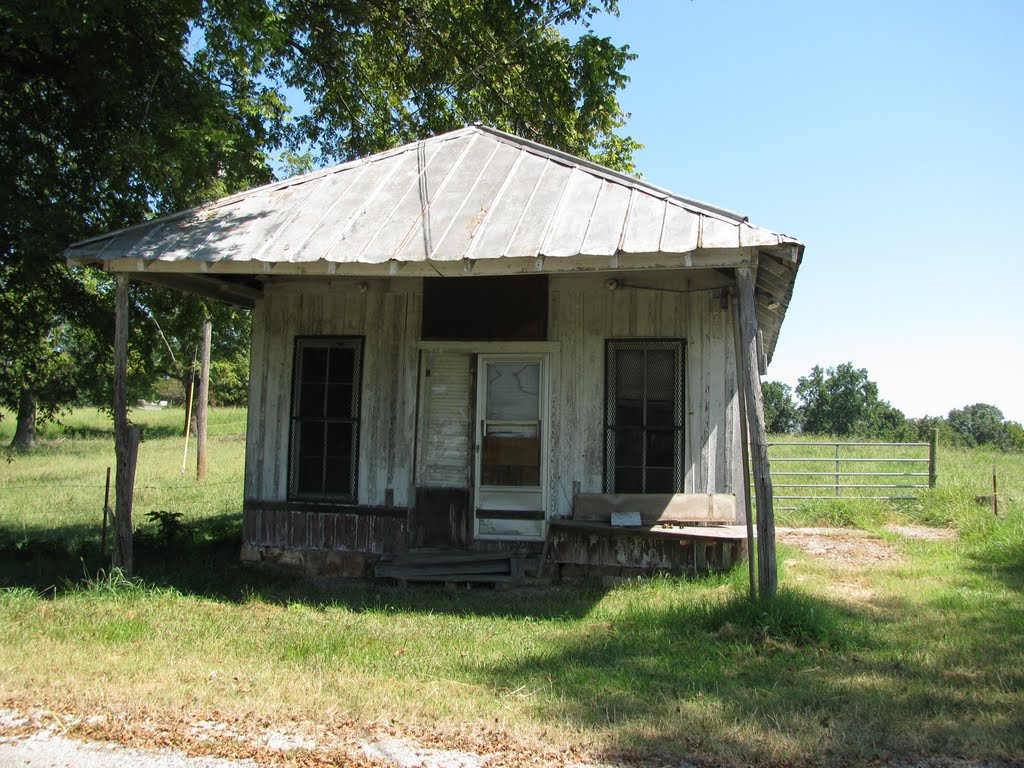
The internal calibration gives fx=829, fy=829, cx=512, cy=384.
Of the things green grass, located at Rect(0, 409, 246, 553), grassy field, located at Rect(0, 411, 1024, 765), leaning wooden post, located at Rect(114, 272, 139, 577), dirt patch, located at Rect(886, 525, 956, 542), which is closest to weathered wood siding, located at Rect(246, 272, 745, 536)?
grassy field, located at Rect(0, 411, 1024, 765)

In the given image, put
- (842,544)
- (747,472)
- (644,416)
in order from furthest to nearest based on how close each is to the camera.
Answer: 1. (842,544)
2. (644,416)
3. (747,472)

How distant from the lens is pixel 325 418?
29.4ft

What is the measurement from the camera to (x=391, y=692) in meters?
4.98

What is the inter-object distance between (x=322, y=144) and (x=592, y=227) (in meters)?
10.3

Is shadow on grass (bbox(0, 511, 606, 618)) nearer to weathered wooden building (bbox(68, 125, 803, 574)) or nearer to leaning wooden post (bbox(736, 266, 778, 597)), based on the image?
weathered wooden building (bbox(68, 125, 803, 574))

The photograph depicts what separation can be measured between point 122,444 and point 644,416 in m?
5.01

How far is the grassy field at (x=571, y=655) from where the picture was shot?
14.8 feet

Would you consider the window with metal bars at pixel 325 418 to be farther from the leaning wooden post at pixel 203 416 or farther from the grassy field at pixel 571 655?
the leaning wooden post at pixel 203 416

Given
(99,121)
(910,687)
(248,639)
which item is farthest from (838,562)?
(99,121)

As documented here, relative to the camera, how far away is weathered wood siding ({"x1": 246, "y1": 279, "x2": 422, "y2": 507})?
876cm

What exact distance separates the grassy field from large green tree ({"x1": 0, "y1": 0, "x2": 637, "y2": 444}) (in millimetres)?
3183

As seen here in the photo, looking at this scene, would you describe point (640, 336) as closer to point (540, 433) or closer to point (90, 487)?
point (540, 433)

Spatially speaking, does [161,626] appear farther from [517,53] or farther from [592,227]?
[517,53]

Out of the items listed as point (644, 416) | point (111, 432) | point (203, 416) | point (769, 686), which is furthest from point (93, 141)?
point (111, 432)
